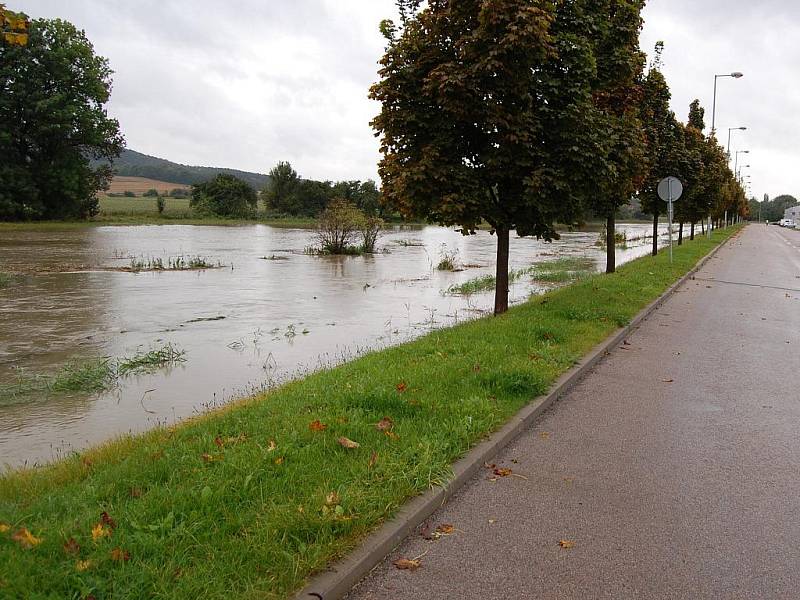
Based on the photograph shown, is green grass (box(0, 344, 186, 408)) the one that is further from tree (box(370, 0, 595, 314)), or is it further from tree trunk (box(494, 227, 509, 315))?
tree trunk (box(494, 227, 509, 315))

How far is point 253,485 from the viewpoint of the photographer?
3688 mm

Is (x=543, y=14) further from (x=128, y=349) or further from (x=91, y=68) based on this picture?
(x=91, y=68)

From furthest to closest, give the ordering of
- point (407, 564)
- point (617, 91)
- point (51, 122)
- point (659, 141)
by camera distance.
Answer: point (51, 122) → point (659, 141) → point (617, 91) → point (407, 564)

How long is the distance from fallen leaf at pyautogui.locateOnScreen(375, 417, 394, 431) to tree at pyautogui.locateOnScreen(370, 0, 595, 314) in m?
4.64

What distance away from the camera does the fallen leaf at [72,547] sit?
292cm

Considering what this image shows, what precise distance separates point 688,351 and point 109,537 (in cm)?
766

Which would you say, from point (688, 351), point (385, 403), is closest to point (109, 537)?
point (385, 403)

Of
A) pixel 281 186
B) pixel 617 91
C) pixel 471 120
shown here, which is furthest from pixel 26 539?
pixel 281 186

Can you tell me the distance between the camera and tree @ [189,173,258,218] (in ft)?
299

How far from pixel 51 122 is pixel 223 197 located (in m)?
42.1

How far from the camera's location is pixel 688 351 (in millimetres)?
8609

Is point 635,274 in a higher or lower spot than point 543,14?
lower

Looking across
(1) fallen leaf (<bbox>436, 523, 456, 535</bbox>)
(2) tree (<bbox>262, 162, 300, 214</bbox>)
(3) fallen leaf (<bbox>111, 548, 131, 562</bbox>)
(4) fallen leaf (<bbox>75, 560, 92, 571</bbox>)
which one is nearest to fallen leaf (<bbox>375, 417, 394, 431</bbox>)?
(1) fallen leaf (<bbox>436, 523, 456, 535</bbox>)

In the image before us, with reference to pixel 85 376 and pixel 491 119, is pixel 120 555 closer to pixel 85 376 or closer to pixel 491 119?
pixel 85 376
